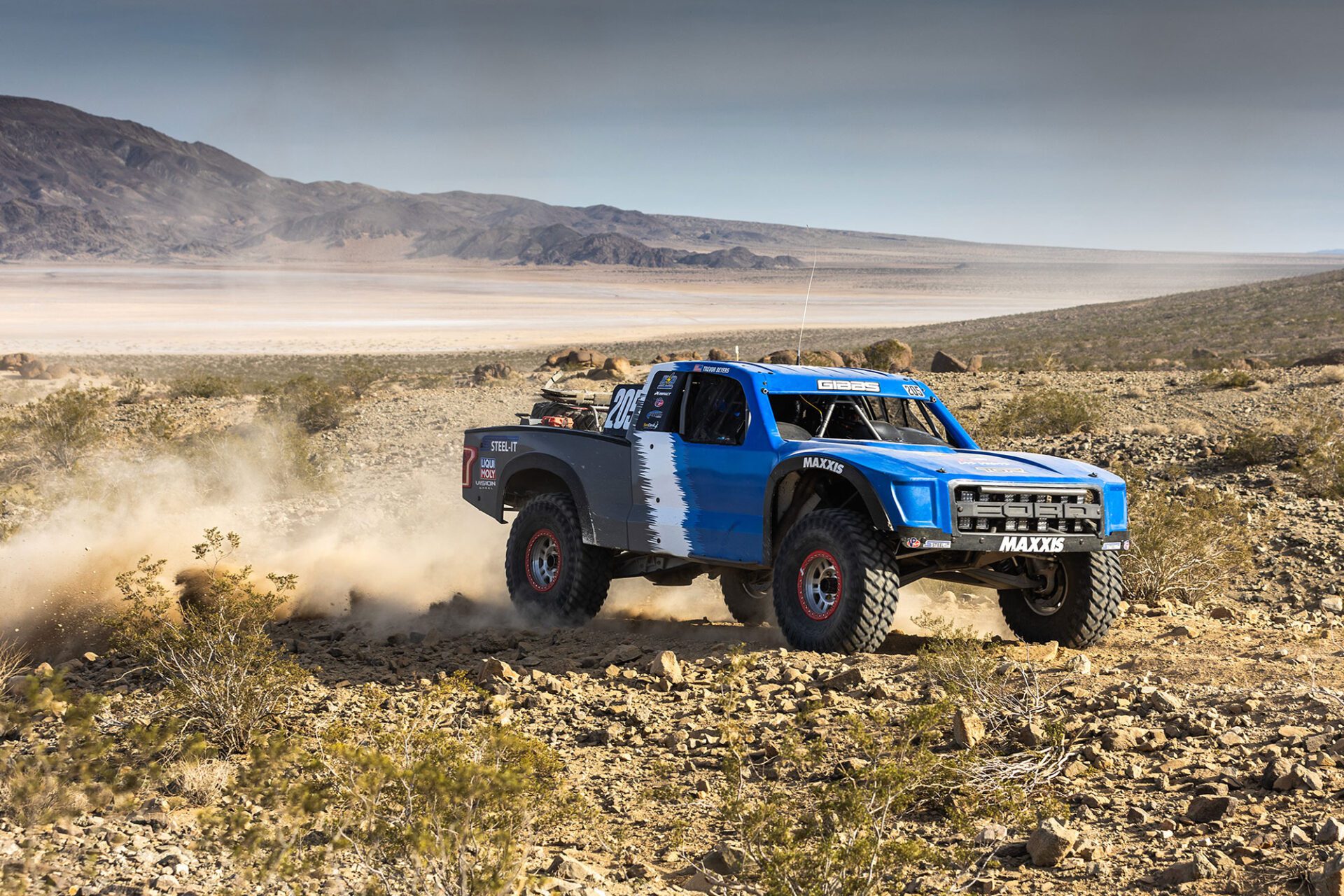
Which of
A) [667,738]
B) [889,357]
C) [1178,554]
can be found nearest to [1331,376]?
[889,357]

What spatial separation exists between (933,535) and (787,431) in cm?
163

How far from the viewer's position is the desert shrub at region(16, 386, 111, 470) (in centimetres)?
2288

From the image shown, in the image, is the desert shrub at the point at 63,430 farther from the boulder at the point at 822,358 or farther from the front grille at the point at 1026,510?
the front grille at the point at 1026,510

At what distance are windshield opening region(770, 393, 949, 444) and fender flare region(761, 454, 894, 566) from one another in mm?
501

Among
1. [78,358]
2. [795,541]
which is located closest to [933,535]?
[795,541]

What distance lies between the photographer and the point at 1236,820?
227 inches

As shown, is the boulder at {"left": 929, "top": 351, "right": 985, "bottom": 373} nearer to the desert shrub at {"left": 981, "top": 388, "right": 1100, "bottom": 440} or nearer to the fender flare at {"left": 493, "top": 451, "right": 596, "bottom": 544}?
the desert shrub at {"left": 981, "top": 388, "right": 1100, "bottom": 440}

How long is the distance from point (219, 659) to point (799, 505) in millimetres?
3888

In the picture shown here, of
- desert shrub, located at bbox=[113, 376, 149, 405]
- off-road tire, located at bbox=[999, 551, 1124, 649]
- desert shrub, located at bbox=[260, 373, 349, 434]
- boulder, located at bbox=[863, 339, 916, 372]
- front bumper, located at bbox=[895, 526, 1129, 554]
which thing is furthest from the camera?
boulder, located at bbox=[863, 339, 916, 372]

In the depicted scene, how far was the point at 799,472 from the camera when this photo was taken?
8.91m

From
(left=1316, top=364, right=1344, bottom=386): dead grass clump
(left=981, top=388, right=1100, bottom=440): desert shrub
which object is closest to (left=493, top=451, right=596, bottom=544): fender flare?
(left=981, top=388, right=1100, bottom=440): desert shrub

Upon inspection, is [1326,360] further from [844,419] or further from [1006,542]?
[1006,542]

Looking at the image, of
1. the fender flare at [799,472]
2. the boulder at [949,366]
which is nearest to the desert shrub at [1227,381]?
the boulder at [949,366]

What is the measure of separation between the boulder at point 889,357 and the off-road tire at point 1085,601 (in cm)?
2513
